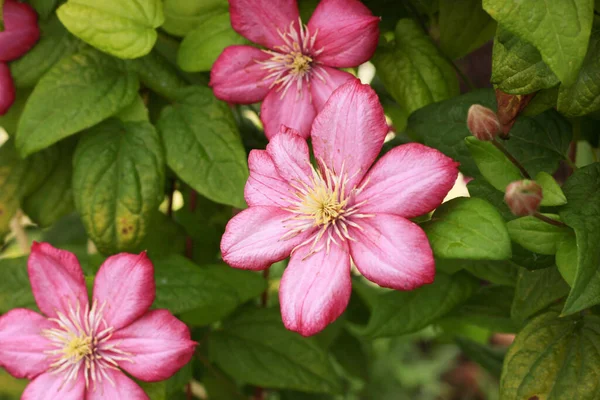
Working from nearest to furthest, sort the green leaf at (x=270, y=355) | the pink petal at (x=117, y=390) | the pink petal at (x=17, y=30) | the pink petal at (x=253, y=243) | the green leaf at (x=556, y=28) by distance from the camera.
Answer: the green leaf at (x=556, y=28) → the pink petal at (x=253, y=243) → the pink petal at (x=117, y=390) → the pink petal at (x=17, y=30) → the green leaf at (x=270, y=355)

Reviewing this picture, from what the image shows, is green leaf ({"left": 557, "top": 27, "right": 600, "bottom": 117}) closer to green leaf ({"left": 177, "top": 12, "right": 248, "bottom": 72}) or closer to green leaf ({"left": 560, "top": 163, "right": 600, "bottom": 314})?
green leaf ({"left": 560, "top": 163, "right": 600, "bottom": 314})

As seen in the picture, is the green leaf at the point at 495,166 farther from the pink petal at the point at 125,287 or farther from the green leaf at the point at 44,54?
the green leaf at the point at 44,54

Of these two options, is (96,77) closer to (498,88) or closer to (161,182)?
(161,182)

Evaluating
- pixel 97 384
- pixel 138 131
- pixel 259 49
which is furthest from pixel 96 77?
pixel 97 384

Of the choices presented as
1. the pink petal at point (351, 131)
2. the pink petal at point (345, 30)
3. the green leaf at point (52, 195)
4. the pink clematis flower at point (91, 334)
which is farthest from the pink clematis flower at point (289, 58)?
the green leaf at point (52, 195)

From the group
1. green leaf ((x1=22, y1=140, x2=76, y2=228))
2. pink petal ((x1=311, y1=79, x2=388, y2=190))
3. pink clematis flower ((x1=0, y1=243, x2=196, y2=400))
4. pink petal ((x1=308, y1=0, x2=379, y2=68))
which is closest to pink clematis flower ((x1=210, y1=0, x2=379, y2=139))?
pink petal ((x1=308, y1=0, x2=379, y2=68))

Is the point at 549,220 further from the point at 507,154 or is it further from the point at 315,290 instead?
the point at 315,290
